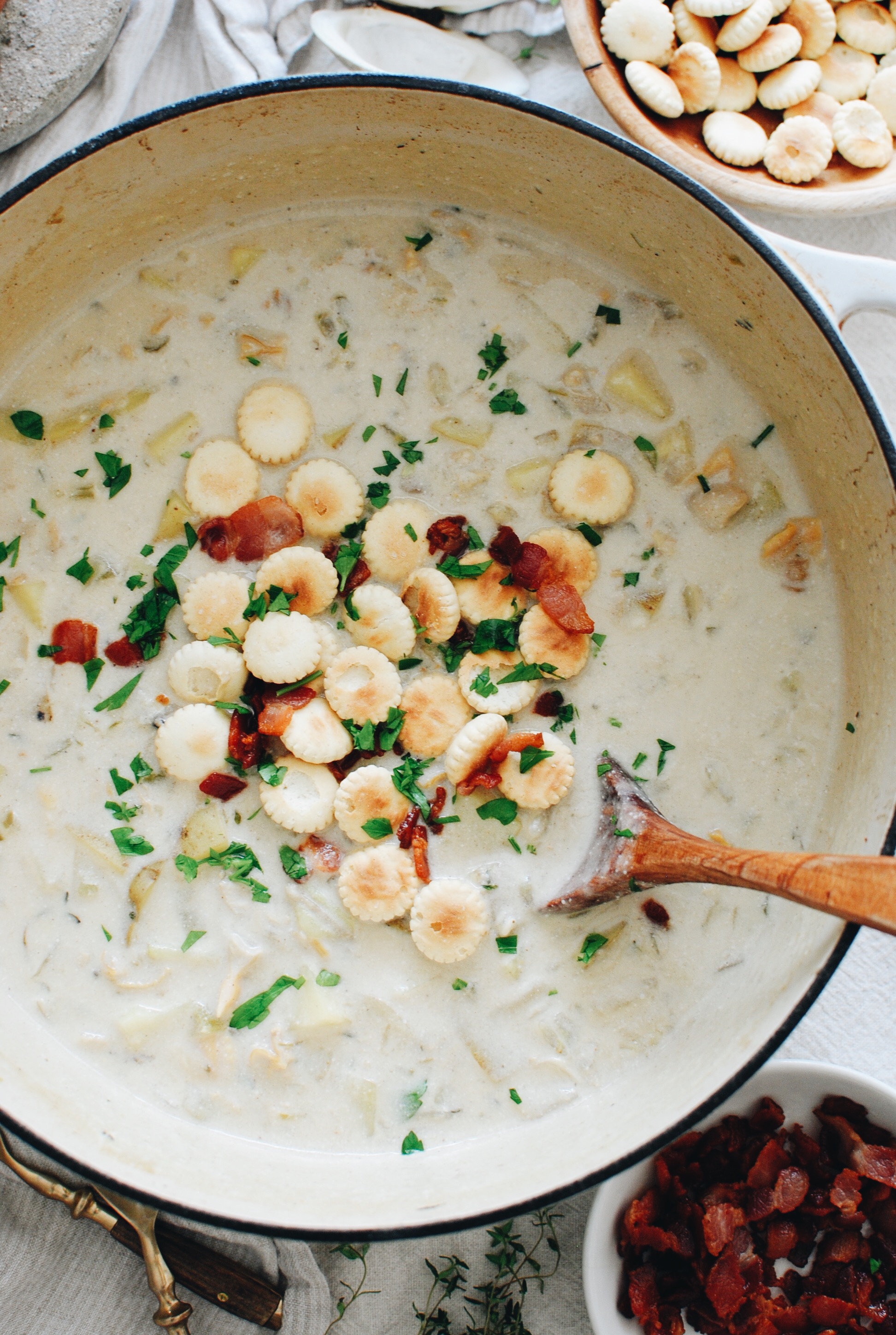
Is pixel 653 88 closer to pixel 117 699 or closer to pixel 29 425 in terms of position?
pixel 29 425

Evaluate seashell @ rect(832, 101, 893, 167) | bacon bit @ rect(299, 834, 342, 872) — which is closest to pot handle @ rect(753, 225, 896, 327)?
seashell @ rect(832, 101, 893, 167)

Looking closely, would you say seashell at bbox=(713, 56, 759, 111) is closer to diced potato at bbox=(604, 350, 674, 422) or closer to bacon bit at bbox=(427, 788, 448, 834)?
diced potato at bbox=(604, 350, 674, 422)

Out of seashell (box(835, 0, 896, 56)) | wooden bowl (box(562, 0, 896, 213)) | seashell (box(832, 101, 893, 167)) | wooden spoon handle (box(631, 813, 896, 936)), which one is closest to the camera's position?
wooden spoon handle (box(631, 813, 896, 936))

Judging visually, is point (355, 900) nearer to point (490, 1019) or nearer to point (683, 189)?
point (490, 1019)

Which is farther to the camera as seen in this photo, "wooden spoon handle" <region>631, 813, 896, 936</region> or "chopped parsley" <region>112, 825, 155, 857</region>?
"chopped parsley" <region>112, 825, 155, 857</region>

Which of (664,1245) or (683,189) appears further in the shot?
(664,1245)

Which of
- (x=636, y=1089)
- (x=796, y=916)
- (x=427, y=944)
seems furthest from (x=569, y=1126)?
(x=796, y=916)

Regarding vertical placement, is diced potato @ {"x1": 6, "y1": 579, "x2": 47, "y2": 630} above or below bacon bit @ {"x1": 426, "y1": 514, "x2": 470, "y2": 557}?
above

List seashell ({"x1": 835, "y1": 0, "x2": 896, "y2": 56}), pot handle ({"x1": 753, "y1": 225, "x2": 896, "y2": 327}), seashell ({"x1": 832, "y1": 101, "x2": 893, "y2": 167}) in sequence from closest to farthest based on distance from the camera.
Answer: pot handle ({"x1": 753, "y1": 225, "x2": 896, "y2": 327}) → seashell ({"x1": 832, "y1": 101, "x2": 893, "y2": 167}) → seashell ({"x1": 835, "y1": 0, "x2": 896, "y2": 56})
